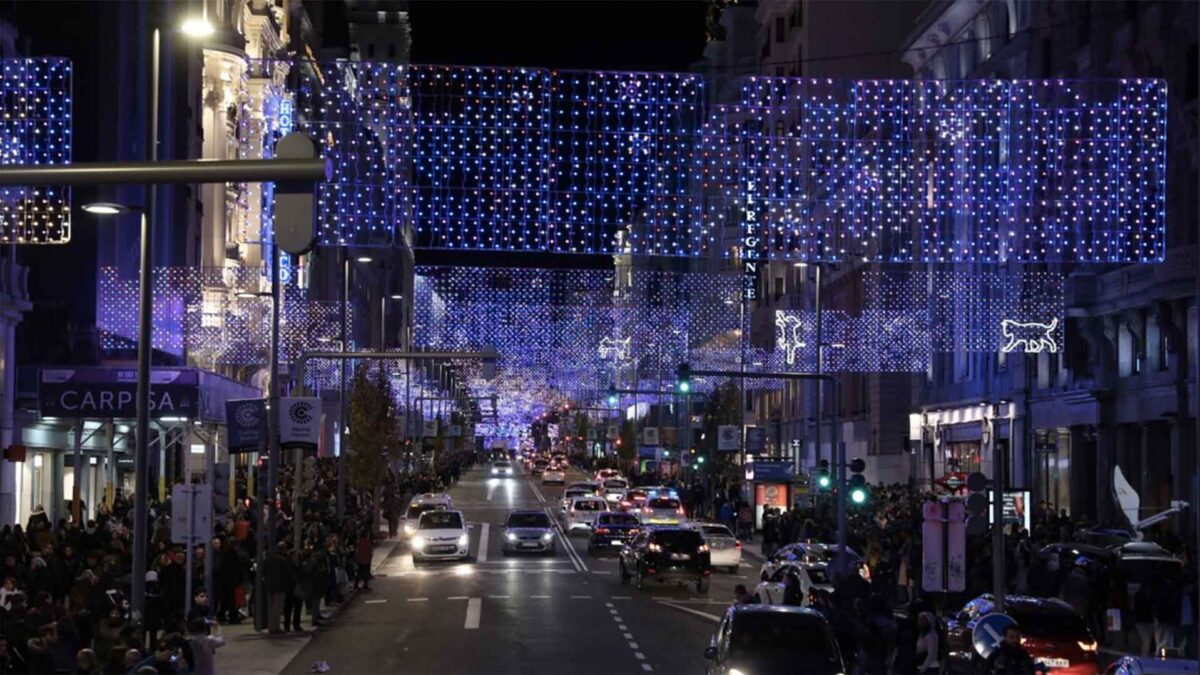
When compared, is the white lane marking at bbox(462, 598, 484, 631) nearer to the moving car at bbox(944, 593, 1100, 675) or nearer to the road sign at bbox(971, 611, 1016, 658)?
the moving car at bbox(944, 593, 1100, 675)

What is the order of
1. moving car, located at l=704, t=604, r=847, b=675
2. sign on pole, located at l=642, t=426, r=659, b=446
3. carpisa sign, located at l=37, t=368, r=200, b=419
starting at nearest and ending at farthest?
moving car, located at l=704, t=604, r=847, b=675 → carpisa sign, located at l=37, t=368, r=200, b=419 → sign on pole, located at l=642, t=426, r=659, b=446

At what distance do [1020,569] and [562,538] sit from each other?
27.9 meters

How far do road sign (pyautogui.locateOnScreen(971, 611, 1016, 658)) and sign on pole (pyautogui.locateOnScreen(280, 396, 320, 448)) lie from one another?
1744 centimetres

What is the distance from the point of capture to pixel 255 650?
1146 inches

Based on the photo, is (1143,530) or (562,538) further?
(562,538)

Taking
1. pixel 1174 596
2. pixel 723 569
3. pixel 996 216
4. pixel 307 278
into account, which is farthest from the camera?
pixel 307 278

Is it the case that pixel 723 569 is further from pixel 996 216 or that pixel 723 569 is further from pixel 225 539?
pixel 225 539

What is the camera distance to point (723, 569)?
48.5 m

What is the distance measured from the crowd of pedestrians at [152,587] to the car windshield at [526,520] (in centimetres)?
548

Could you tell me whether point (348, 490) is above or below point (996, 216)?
below

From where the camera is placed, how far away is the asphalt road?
2688cm

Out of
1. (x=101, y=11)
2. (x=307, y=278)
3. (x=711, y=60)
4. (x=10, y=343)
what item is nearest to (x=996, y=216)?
(x=10, y=343)

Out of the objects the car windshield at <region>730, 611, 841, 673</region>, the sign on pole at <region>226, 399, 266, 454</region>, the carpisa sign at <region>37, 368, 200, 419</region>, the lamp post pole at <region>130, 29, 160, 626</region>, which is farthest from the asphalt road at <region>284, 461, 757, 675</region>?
the carpisa sign at <region>37, 368, 200, 419</region>

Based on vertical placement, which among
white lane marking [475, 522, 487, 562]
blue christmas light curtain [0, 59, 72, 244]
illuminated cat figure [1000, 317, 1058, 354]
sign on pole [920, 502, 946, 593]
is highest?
blue christmas light curtain [0, 59, 72, 244]
